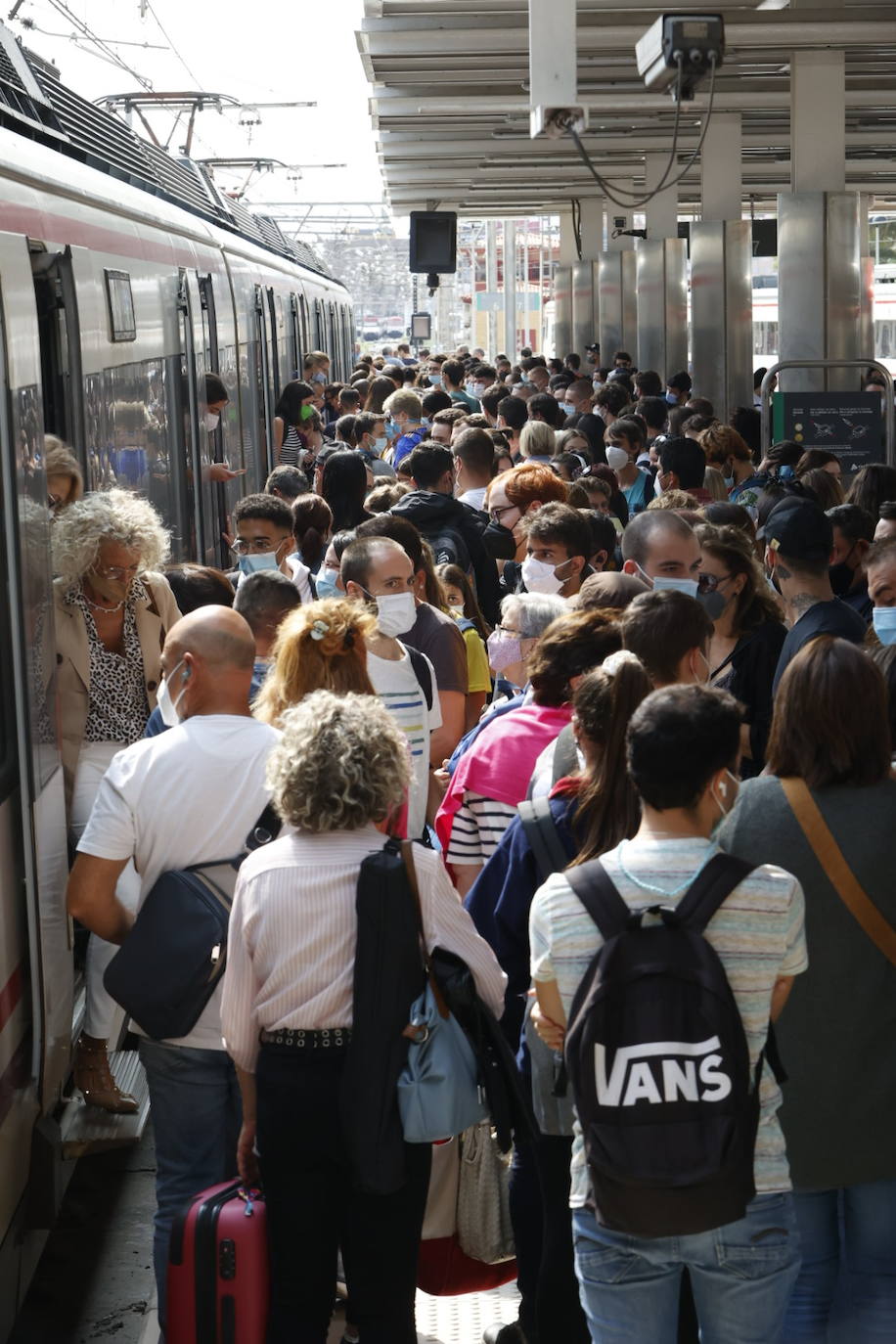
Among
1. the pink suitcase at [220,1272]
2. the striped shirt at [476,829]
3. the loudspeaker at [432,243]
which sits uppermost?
the loudspeaker at [432,243]

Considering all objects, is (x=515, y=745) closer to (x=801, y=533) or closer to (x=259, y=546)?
(x=801, y=533)

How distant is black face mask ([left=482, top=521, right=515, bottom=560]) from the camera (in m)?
7.84

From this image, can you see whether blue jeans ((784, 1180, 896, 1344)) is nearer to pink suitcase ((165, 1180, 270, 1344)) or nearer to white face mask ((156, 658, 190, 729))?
pink suitcase ((165, 1180, 270, 1344))

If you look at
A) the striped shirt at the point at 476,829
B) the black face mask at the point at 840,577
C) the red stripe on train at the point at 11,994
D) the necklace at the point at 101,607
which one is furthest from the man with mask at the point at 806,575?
the red stripe on train at the point at 11,994

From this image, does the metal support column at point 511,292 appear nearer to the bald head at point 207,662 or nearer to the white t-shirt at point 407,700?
the white t-shirt at point 407,700

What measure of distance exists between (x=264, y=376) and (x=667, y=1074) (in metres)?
13.3

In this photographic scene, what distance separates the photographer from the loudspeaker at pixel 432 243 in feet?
90.0

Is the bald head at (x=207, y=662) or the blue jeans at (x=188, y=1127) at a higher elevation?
the bald head at (x=207, y=662)

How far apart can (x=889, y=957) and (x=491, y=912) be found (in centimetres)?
89

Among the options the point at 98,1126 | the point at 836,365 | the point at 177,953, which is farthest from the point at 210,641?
the point at 836,365

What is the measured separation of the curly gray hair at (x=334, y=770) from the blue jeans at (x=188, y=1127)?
33.4 inches

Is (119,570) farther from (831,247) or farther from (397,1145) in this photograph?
(831,247)

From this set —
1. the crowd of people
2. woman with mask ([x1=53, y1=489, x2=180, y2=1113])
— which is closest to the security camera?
the crowd of people

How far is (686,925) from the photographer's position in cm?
294
